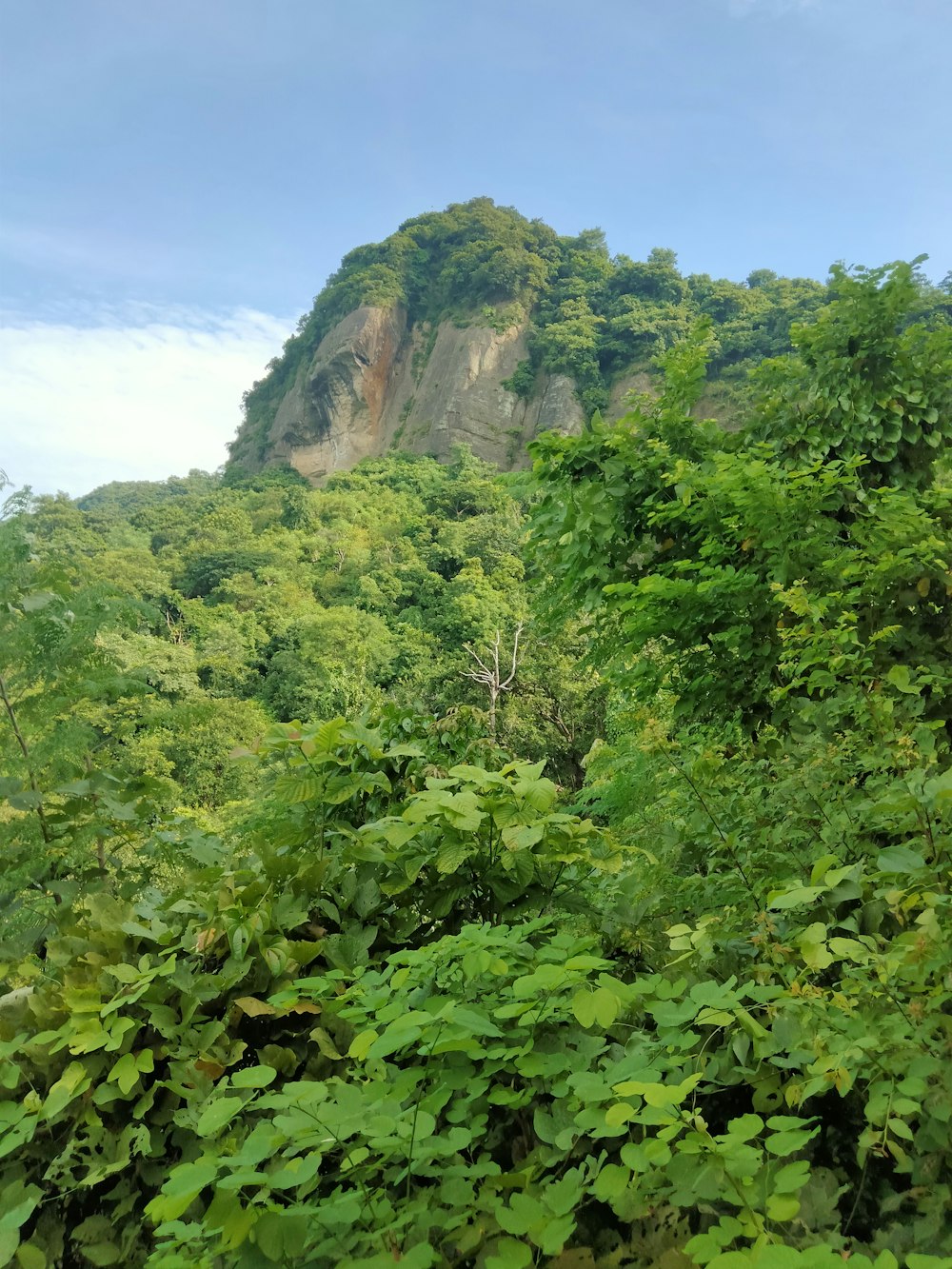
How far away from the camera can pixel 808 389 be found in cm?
358

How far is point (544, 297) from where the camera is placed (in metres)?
53.8

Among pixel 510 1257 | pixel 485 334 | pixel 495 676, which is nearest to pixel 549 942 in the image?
pixel 510 1257

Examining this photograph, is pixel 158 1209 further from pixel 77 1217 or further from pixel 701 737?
pixel 701 737

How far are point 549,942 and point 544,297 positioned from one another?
193ft

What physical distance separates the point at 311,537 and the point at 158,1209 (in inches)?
1549

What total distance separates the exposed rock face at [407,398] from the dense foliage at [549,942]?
45178 mm

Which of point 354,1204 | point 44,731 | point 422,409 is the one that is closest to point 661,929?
point 354,1204

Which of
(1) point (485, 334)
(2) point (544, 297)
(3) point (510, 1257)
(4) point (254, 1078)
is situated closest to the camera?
(3) point (510, 1257)

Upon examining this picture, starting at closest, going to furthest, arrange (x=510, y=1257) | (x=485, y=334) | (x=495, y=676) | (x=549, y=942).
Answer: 1. (x=510, y=1257)
2. (x=549, y=942)
3. (x=495, y=676)
4. (x=485, y=334)

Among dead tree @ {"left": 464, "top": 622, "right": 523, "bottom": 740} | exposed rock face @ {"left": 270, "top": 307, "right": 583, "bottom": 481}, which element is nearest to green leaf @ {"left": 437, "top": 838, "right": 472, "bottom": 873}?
dead tree @ {"left": 464, "top": 622, "right": 523, "bottom": 740}

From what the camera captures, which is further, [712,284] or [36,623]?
[712,284]

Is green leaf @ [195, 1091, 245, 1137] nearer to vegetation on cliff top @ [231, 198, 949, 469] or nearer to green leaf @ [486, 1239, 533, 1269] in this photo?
green leaf @ [486, 1239, 533, 1269]

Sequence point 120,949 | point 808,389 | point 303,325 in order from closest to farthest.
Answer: point 120,949
point 808,389
point 303,325

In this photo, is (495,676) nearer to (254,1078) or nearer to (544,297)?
(254,1078)
